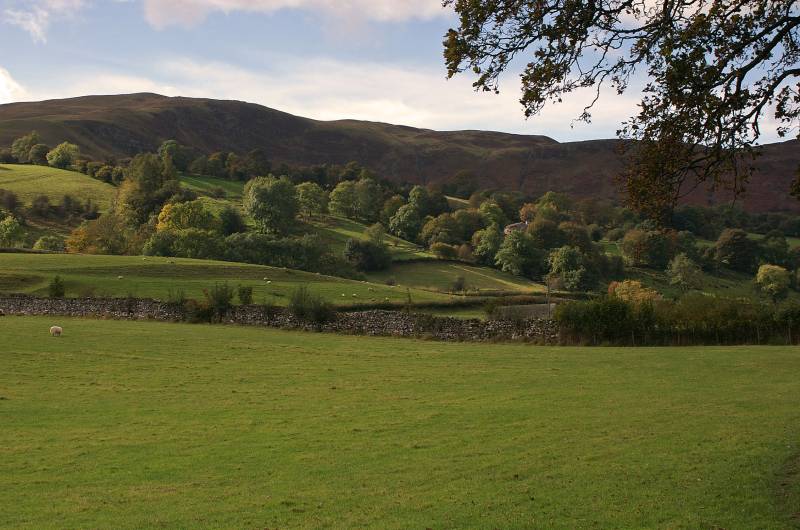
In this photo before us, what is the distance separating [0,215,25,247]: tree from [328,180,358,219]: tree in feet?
226

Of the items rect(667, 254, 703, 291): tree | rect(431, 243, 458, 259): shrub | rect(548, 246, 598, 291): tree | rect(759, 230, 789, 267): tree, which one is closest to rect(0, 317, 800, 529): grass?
rect(548, 246, 598, 291): tree

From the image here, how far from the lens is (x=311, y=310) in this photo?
56125 mm

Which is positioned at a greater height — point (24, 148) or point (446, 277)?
point (24, 148)

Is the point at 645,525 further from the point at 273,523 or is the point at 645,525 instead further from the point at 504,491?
the point at 273,523

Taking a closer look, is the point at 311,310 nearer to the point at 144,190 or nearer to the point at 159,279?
the point at 159,279

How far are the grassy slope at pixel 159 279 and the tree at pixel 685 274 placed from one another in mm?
50374

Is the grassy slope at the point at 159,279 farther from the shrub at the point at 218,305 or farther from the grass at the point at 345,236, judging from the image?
the grass at the point at 345,236

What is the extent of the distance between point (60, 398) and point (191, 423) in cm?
635

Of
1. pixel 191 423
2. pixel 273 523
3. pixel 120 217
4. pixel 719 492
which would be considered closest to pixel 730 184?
pixel 719 492

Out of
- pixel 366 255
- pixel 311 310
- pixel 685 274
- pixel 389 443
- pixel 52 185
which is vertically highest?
pixel 52 185

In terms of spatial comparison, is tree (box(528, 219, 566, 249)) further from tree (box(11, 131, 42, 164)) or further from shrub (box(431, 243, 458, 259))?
tree (box(11, 131, 42, 164))

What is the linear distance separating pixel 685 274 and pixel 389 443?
104804 mm

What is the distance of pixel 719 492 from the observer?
1337 centimetres

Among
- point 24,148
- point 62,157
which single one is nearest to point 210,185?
point 62,157
